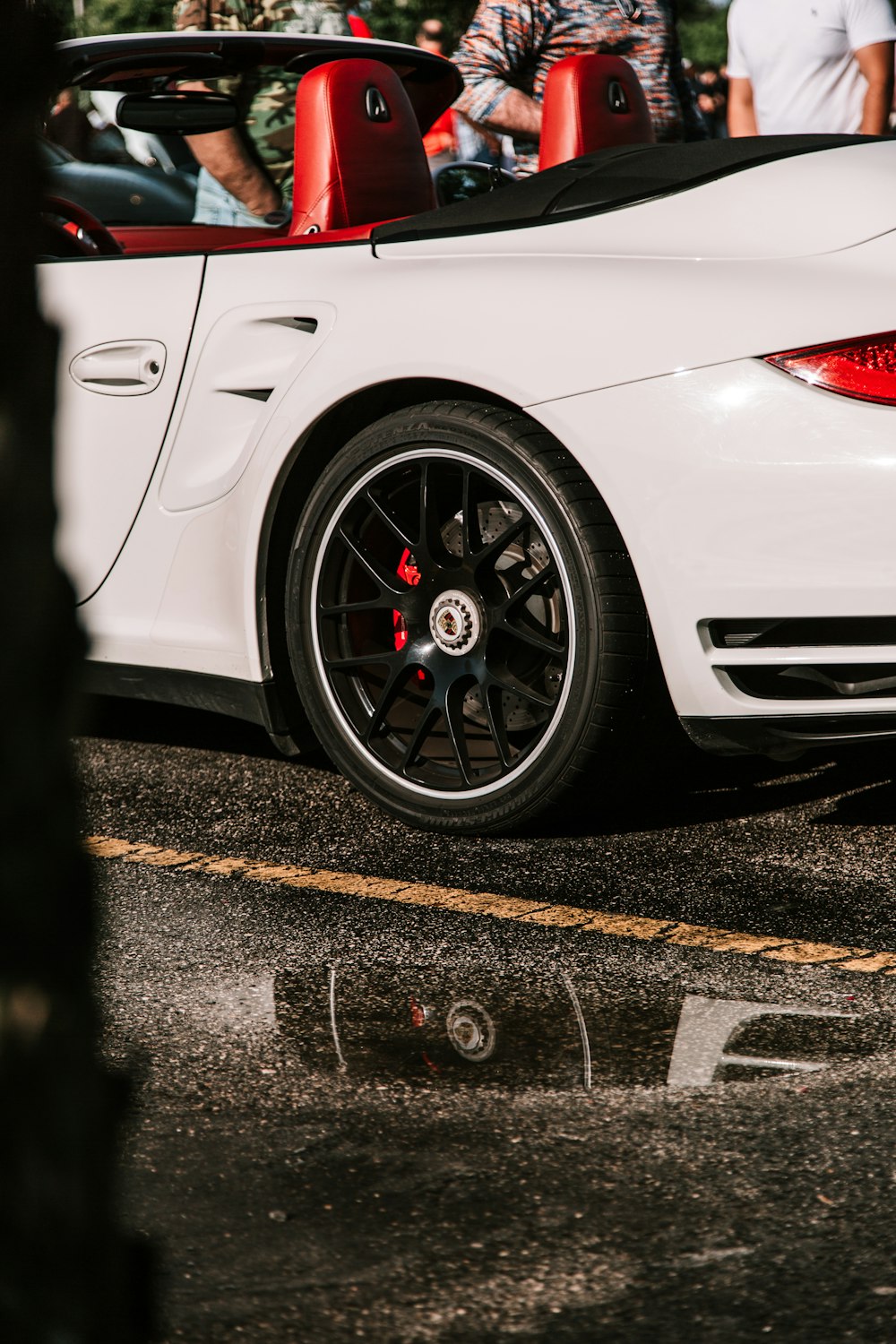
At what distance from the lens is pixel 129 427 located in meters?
3.88

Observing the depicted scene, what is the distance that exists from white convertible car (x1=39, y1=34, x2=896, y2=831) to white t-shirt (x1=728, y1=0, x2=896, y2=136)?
1.90 m

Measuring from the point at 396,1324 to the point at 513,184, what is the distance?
2.48 metres

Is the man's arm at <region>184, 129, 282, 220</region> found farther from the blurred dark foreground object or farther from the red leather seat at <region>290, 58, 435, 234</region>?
the blurred dark foreground object

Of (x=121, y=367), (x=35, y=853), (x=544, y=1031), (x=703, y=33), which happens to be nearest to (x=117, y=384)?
(x=121, y=367)

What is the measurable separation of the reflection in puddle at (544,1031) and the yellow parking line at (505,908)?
0.59 ft

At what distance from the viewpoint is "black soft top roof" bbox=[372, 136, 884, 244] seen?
3.42 metres

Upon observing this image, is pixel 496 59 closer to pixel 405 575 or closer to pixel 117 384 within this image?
pixel 117 384

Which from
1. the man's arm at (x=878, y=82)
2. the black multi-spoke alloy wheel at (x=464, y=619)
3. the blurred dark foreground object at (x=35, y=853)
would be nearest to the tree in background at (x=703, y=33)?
the man's arm at (x=878, y=82)

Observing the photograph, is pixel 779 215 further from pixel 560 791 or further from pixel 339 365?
pixel 560 791

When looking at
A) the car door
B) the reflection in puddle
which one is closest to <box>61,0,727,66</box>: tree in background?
the car door

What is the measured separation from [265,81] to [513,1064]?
3625mm

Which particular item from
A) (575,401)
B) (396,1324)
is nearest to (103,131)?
(575,401)

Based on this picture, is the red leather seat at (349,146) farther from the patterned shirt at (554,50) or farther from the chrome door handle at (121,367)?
the patterned shirt at (554,50)

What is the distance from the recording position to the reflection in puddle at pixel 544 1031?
2.43 meters
